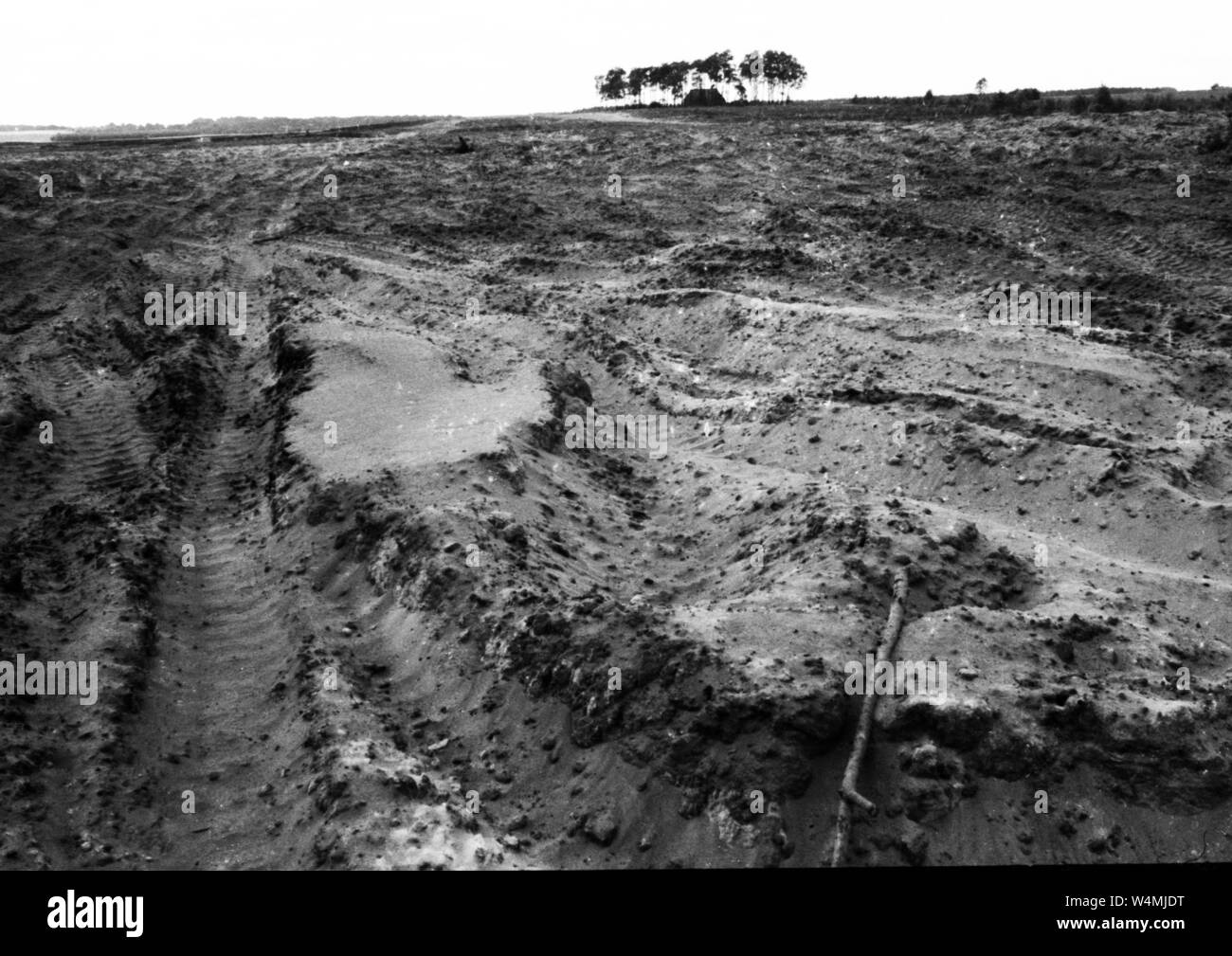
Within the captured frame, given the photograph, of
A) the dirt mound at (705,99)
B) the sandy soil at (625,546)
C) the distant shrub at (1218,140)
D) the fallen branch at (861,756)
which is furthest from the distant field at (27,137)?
the fallen branch at (861,756)

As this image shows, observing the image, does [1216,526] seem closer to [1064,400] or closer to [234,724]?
[1064,400]

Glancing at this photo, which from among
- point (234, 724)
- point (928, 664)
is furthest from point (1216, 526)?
point (234, 724)

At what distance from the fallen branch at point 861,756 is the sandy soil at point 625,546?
0.10 metres

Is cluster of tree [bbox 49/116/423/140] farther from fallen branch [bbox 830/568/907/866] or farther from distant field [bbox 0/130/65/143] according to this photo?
fallen branch [bbox 830/568/907/866]

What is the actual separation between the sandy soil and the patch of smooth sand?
64mm

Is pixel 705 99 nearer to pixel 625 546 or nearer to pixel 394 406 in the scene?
pixel 394 406

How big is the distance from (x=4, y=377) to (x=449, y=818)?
9.13 meters

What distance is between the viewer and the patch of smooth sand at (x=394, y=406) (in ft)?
29.0

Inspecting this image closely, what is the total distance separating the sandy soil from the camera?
17.2ft

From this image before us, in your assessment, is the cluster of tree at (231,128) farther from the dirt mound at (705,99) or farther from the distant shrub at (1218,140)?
the distant shrub at (1218,140)

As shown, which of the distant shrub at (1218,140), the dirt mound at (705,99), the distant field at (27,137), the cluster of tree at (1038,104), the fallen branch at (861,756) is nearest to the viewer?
the fallen branch at (861,756)

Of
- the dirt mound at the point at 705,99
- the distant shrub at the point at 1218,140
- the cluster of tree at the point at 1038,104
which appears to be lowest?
the distant shrub at the point at 1218,140

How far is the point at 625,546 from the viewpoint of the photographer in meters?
8.22
